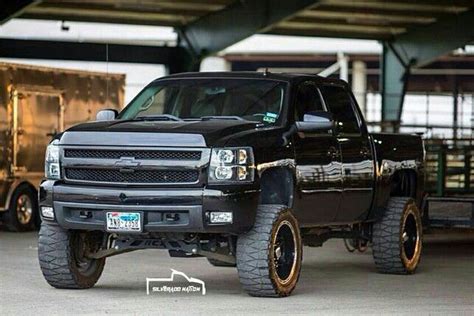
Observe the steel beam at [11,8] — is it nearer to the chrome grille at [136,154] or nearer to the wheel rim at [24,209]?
the wheel rim at [24,209]

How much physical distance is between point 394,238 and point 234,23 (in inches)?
668

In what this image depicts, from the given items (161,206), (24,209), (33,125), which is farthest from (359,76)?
(161,206)

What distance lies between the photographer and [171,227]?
1118cm

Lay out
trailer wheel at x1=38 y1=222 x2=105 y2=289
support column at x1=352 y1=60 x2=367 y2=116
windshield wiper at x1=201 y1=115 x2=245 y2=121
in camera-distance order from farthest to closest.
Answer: support column at x1=352 y1=60 x2=367 y2=116 < windshield wiper at x1=201 y1=115 x2=245 y2=121 < trailer wheel at x1=38 y1=222 x2=105 y2=289

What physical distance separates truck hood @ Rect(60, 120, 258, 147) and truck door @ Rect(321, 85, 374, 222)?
1.53m

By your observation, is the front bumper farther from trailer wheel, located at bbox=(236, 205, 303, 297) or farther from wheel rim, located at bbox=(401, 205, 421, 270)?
wheel rim, located at bbox=(401, 205, 421, 270)

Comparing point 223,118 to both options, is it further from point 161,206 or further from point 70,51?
point 70,51

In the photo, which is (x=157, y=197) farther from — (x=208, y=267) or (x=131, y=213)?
(x=208, y=267)

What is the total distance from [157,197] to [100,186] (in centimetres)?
63

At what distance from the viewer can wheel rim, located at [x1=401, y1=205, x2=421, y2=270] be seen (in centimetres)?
1445

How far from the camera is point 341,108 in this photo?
13.7 m

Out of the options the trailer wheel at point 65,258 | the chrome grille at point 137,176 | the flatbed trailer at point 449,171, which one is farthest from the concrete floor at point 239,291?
the flatbed trailer at point 449,171

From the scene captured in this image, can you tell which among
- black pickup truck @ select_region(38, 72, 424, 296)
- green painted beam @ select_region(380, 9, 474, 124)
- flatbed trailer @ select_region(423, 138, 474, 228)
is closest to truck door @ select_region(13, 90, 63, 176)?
flatbed trailer @ select_region(423, 138, 474, 228)

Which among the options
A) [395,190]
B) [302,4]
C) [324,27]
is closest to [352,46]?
[324,27]
